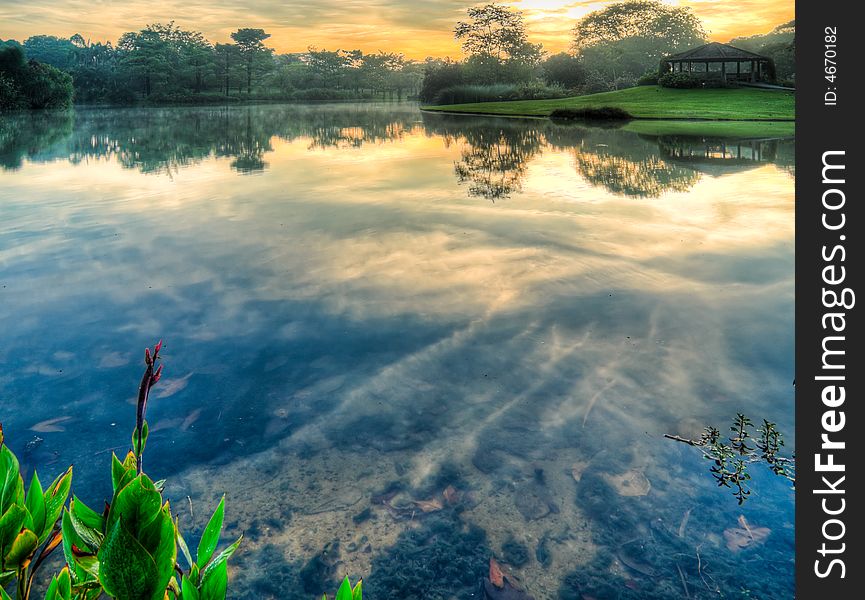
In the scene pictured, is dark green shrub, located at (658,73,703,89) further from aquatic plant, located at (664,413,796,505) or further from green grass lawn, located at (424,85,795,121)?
aquatic plant, located at (664,413,796,505)

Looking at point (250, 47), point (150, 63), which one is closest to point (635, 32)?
point (250, 47)

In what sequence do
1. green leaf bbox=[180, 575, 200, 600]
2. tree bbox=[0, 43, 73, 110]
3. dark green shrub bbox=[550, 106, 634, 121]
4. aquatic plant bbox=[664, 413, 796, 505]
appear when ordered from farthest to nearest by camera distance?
tree bbox=[0, 43, 73, 110], dark green shrub bbox=[550, 106, 634, 121], aquatic plant bbox=[664, 413, 796, 505], green leaf bbox=[180, 575, 200, 600]

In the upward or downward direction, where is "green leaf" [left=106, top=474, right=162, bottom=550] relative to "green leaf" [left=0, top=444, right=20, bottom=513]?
upward

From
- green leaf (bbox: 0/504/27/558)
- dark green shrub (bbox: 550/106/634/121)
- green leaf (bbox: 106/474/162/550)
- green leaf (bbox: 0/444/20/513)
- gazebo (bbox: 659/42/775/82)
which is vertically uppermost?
gazebo (bbox: 659/42/775/82)

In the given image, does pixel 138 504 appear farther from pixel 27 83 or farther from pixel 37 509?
pixel 27 83

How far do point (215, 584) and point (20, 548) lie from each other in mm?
484

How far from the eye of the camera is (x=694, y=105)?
119 feet

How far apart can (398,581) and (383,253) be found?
4.72 metres

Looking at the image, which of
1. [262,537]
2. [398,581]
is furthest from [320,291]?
[398,581]

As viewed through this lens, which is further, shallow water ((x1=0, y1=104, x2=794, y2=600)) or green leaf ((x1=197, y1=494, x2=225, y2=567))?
shallow water ((x1=0, y1=104, x2=794, y2=600))

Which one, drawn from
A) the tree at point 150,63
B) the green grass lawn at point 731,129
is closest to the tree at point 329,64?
the tree at point 150,63

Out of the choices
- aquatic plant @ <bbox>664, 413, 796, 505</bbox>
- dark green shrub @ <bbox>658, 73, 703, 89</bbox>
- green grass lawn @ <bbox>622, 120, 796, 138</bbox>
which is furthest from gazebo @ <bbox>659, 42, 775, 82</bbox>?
aquatic plant @ <bbox>664, 413, 796, 505</bbox>

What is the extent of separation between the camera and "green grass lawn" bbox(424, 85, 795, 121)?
30422mm

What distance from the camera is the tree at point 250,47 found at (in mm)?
85938
